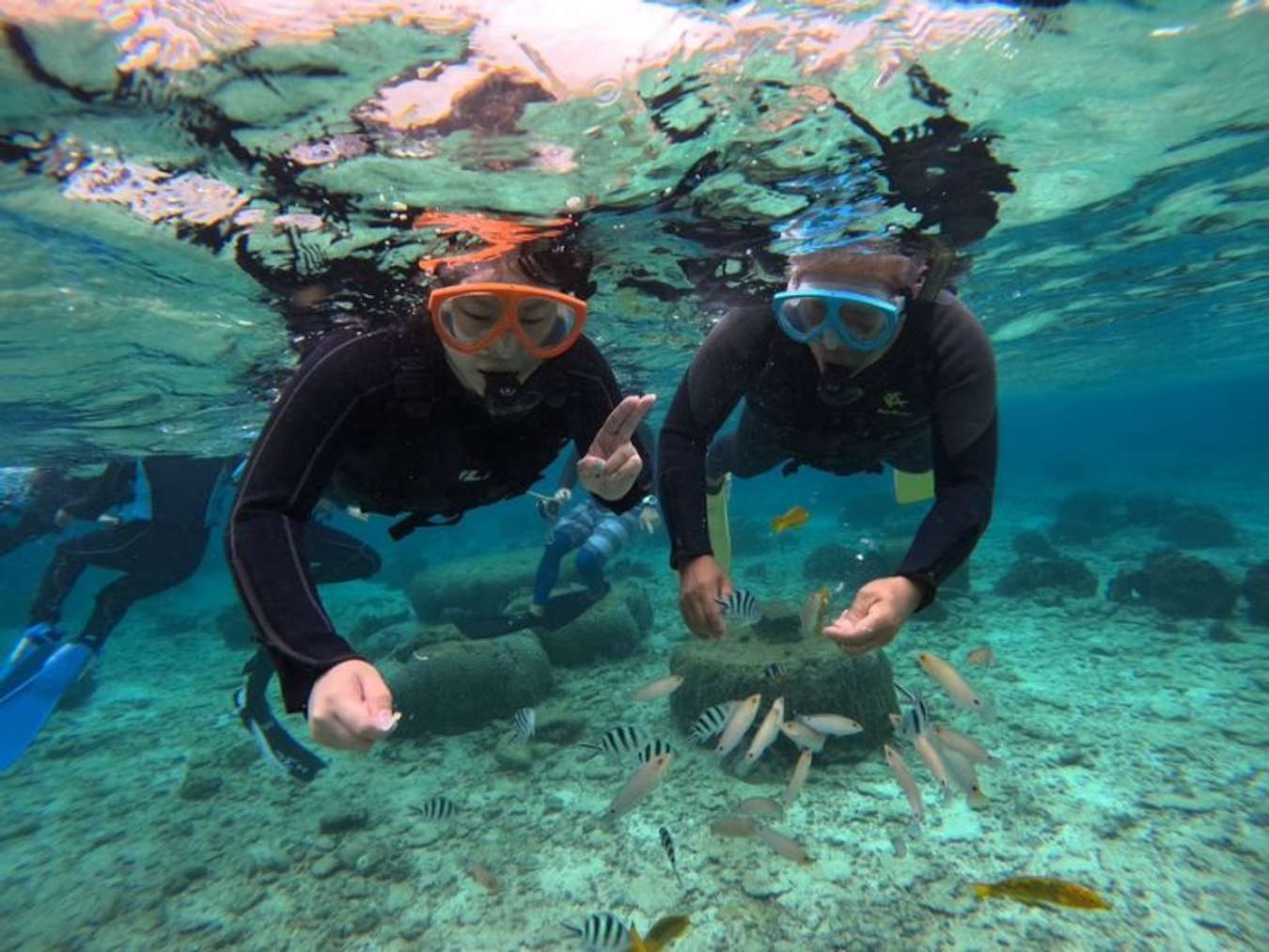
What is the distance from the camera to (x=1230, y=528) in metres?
21.7

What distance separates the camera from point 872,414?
5.16m

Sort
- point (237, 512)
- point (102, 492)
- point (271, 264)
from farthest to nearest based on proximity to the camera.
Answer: point (102, 492)
point (271, 264)
point (237, 512)

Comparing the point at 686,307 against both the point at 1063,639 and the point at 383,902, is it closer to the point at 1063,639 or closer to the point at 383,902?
the point at 1063,639

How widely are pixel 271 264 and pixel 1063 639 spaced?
598 inches

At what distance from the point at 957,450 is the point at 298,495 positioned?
378 cm

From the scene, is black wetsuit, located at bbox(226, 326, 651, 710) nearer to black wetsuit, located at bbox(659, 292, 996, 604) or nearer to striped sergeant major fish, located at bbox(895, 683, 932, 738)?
black wetsuit, located at bbox(659, 292, 996, 604)

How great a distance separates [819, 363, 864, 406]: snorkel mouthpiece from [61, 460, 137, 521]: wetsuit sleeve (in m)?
11.9

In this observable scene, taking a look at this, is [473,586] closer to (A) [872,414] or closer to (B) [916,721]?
(B) [916,721]

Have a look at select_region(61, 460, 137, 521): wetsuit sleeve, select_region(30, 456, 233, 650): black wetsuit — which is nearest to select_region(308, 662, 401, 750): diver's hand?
select_region(30, 456, 233, 650): black wetsuit

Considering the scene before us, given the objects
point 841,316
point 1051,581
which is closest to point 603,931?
point 841,316

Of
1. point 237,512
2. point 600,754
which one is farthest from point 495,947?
point 237,512

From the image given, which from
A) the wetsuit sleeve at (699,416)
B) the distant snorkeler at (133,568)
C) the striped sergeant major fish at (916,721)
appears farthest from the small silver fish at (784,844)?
the distant snorkeler at (133,568)

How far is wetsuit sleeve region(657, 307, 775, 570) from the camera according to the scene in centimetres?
407

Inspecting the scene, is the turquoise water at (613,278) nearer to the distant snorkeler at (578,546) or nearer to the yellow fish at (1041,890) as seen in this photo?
the distant snorkeler at (578,546)
